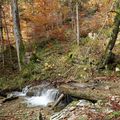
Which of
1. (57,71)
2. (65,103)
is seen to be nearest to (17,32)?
(57,71)

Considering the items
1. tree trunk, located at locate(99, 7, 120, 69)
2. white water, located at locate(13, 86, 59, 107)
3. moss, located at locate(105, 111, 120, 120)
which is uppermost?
tree trunk, located at locate(99, 7, 120, 69)

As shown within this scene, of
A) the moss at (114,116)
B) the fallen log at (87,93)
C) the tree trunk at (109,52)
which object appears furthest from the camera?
the tree trunk at (109,52)

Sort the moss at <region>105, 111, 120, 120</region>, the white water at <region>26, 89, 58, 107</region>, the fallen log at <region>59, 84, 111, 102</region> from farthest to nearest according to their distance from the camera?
the white water at <region>26, 89, 58, 107</region>, the fallen log at <region>59, 84, 111, 102</region>, the moss at <region>105, 111, 120, 120</region>

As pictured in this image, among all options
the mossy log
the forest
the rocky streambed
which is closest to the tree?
the forest

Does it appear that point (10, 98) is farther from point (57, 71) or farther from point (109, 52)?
point (109, 52)

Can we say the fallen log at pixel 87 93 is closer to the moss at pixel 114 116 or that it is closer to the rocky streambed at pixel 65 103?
the rocky streambed at pixel 65 103

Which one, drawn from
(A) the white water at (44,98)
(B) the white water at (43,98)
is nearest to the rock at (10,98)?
(B) the white water at (43,98)

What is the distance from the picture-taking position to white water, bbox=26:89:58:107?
12.2m

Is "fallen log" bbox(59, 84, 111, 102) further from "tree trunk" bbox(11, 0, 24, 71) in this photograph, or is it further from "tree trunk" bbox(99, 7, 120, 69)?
"tree trunk" bbox(11, 0, 24, 71)

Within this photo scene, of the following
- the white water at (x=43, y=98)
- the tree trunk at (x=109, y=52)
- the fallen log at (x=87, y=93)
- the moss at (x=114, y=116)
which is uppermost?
the tree trunk at (x=109, y=52)

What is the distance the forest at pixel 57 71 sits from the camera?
9.63 m

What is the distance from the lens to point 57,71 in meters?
15.5

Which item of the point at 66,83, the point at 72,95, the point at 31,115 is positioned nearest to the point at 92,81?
the point at 66,83

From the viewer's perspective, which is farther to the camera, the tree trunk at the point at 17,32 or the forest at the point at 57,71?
the tree trunk at the point at 17,32
